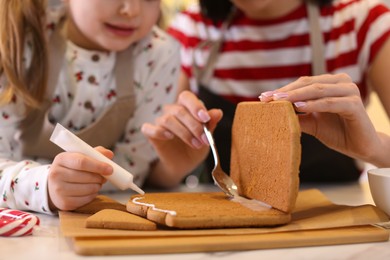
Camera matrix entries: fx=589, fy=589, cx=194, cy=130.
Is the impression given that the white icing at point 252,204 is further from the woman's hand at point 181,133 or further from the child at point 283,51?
the child at point 283,51

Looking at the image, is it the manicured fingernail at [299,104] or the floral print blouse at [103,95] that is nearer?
the manicured fingernail at [299,104]

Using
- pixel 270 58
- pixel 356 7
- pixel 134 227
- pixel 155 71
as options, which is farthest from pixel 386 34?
pixel 134 227

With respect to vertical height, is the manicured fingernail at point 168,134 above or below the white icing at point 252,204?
above

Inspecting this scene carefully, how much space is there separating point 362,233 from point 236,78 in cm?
75

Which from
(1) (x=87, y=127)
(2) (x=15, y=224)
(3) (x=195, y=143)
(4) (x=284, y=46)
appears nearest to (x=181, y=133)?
(3) (x=195, y=143)

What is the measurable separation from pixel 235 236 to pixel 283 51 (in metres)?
0.77

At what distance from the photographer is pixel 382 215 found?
687mm

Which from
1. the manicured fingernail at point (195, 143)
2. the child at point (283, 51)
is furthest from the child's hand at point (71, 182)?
the child at point (283, 51)

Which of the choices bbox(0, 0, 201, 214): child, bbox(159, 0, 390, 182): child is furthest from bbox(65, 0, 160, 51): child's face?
bbox(159, 0, 390, 182): child

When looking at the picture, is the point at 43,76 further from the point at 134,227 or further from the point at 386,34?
the point at 386,34

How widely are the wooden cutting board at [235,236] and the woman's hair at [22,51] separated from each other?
363mm

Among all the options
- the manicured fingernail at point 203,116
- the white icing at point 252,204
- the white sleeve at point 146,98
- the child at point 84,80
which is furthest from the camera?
the white sleeve at point 146,98

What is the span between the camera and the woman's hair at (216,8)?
1.33 metres

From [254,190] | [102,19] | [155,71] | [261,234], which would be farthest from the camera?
[155,71]
